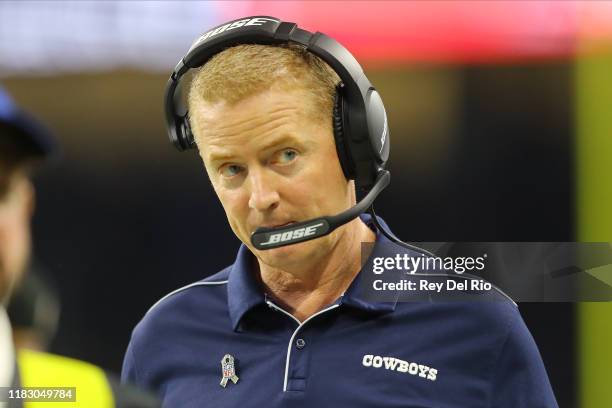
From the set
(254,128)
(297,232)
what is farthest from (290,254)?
(254,128)

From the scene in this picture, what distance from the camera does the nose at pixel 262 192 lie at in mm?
1171

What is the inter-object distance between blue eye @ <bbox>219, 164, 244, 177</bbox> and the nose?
0.09 feet

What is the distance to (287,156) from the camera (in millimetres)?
1185

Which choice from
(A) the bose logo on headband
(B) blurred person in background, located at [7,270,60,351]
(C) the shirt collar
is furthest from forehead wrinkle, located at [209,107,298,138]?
(B) blurred person in background, located at [7,270,60,351]

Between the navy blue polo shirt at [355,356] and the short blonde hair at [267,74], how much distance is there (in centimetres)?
25

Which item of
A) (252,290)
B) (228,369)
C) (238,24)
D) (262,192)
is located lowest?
(228,369)

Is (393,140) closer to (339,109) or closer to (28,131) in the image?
(339,109)

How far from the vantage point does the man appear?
117cm

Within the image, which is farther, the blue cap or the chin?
the blue cap

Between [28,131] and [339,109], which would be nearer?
[339,109]

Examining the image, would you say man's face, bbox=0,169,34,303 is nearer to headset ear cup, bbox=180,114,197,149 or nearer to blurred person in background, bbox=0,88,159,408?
blurred person in background, bbox=0,88,159,408

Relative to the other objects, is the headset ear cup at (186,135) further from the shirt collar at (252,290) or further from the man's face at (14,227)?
the man's face at (14,227)

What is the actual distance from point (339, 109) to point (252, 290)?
0.29 m

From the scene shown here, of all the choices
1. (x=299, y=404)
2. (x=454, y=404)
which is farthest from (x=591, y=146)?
(x=299, y=404)
